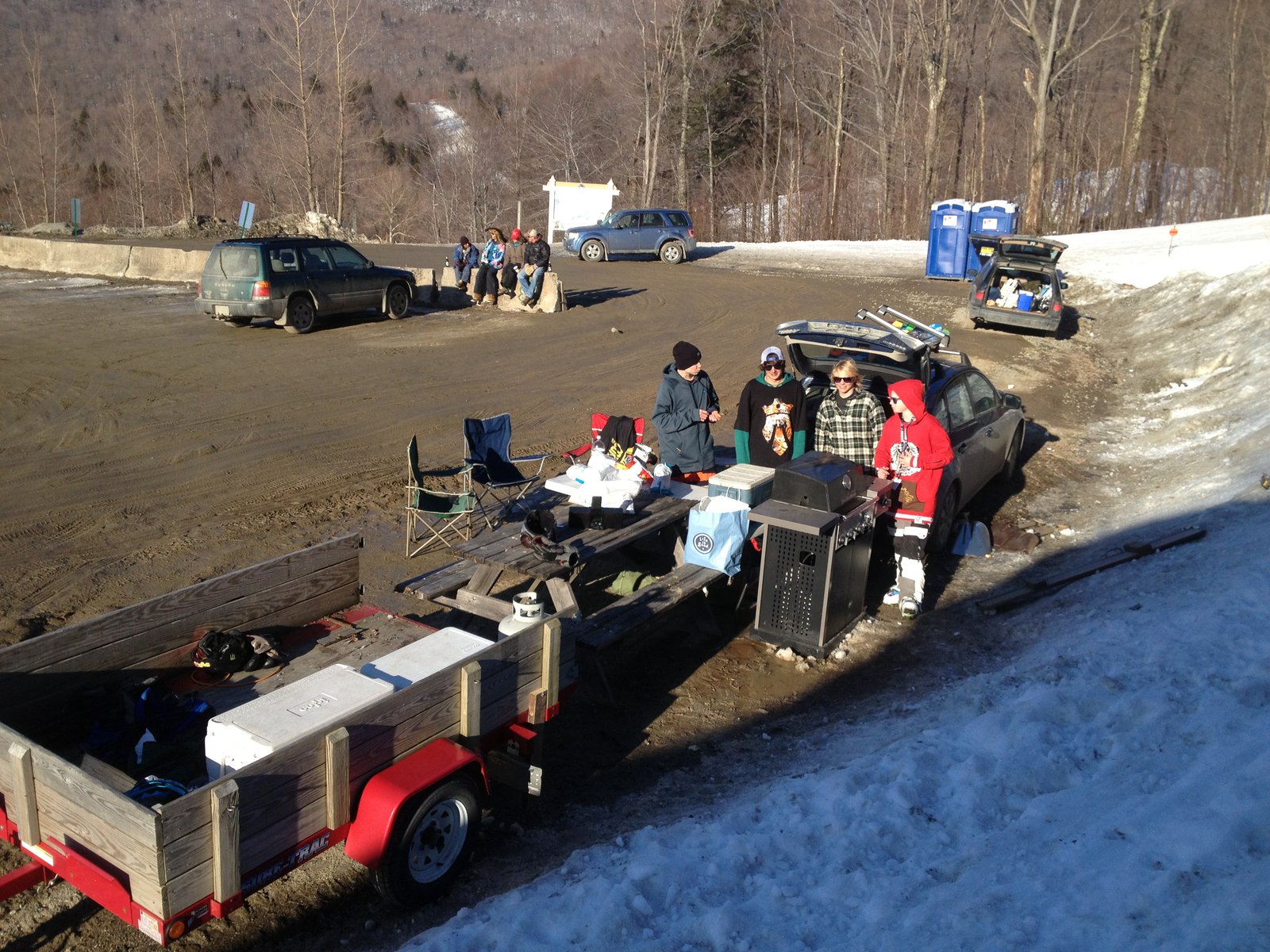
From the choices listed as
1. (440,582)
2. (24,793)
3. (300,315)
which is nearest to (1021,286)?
(300,315)

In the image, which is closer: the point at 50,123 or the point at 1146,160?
the point at 1146,160

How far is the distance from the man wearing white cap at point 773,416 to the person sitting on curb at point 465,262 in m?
14.5

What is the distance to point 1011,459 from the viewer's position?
1143 centimetres

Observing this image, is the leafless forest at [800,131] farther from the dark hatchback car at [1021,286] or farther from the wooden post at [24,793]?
the wooden post at [24,793]

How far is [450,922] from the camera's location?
4.35m

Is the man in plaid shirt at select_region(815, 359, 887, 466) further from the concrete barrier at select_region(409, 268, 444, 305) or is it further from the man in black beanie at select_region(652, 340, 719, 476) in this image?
the concrete barrier at select_region(409, 268, 444, 305)

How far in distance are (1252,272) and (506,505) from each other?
1748 centimetres

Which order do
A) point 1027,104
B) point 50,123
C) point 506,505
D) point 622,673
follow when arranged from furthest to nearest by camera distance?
point 50,123, point 1027,104, point 506,505, point 622,673

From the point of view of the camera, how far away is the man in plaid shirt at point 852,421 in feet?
27.2

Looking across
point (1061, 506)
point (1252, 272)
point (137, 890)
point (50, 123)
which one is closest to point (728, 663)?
point (137, 890)

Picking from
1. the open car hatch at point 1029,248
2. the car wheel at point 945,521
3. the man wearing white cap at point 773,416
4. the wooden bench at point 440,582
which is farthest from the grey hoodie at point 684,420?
the open car hatch at point 1029,248

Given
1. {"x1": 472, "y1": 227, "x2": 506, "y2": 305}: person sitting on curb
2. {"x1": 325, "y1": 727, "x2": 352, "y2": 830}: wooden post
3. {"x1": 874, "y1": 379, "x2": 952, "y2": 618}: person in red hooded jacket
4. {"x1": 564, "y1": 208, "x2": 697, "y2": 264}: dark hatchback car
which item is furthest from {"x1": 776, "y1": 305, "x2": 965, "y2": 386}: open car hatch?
{"x1": 564, "y1": 208, "x2": 697, "y2": 264}: dark hatchback car

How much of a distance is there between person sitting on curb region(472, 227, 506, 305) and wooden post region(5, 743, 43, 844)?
1812cm

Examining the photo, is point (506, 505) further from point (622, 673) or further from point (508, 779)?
point (508, 779)
